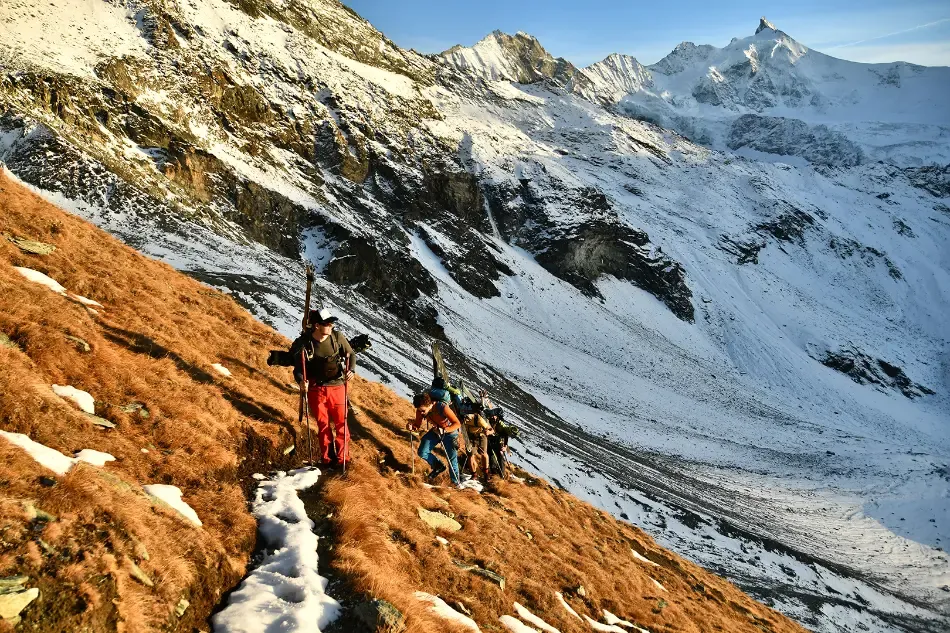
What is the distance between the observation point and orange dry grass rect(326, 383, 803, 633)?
676 cm

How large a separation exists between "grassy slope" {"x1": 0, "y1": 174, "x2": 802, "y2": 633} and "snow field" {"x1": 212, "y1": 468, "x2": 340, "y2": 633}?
228mm

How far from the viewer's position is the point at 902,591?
3475cm

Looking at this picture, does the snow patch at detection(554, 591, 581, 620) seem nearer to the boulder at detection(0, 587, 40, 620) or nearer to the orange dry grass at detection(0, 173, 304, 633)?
the orange dry grass at detection(0, 173, 304, 633)

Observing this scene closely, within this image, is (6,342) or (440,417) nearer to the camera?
(6,342)

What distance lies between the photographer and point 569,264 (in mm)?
99125

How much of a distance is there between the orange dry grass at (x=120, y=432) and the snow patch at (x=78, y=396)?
0.43 ft

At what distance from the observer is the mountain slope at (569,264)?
39.1m

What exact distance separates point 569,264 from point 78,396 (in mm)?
95939

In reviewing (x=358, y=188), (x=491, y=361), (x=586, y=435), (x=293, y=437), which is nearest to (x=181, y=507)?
(x=293, y=437)

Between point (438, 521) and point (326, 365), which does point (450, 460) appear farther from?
point (326, 365)

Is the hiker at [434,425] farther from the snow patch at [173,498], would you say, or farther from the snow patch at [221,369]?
the snow patch at [173,498]

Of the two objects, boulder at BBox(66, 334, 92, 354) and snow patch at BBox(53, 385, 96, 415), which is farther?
boulder at BBox(66, 334, 92, 354)

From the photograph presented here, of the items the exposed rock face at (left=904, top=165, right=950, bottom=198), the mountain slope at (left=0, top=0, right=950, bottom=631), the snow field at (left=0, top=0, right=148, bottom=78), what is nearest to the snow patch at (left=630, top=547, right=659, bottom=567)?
the mountain slope at (left=0, top=0, right=950, bottom=631)

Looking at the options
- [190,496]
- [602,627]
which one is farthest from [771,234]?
[190,496]
